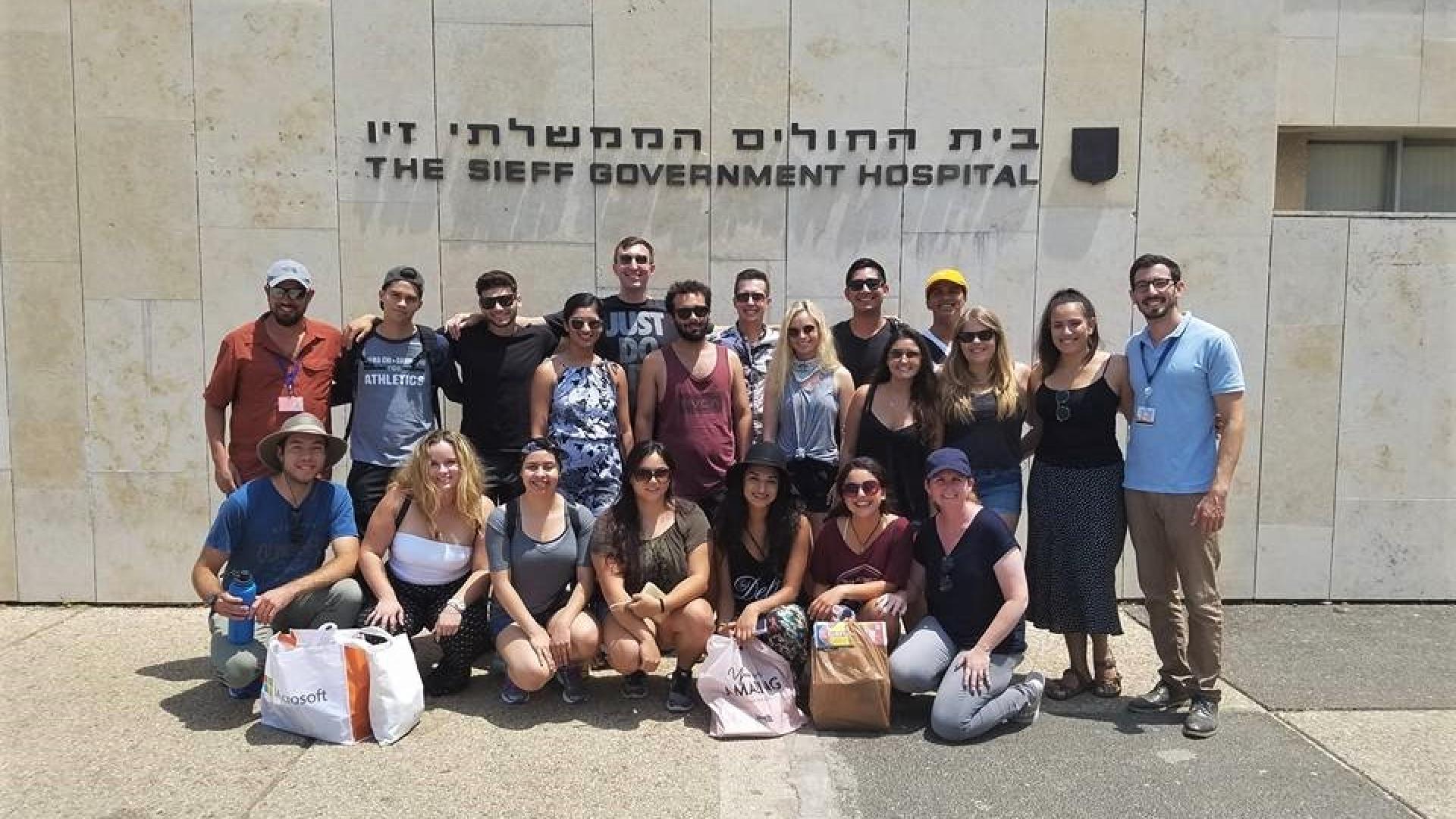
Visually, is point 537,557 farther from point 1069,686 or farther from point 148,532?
point 148,532

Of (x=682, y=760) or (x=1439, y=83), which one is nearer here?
(x=682, y=760)

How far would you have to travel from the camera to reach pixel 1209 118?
602cm

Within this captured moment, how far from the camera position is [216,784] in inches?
138

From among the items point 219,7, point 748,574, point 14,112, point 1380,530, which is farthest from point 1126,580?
point 14,112

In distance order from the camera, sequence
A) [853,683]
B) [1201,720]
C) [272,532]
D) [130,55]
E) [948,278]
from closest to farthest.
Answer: [853,683]
[1201,720]
[272,532]
[948,278]
[130,55]

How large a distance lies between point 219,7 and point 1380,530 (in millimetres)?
8388

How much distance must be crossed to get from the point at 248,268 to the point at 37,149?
1.47 meters

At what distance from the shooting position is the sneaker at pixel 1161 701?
14.0 ft

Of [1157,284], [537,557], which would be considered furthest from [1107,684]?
[537,557]

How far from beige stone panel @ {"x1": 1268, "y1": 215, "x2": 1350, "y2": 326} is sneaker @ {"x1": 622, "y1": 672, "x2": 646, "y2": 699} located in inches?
187

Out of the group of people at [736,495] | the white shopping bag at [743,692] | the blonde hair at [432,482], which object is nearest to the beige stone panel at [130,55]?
the group of people at [736,495]

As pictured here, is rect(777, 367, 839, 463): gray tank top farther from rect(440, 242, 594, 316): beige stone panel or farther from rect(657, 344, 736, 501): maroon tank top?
rect(440, 242, 594, 316): beige stone panel

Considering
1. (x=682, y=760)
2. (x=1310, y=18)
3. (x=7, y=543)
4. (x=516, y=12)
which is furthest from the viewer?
(x=1310, y=18)

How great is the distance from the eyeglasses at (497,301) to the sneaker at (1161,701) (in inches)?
144
